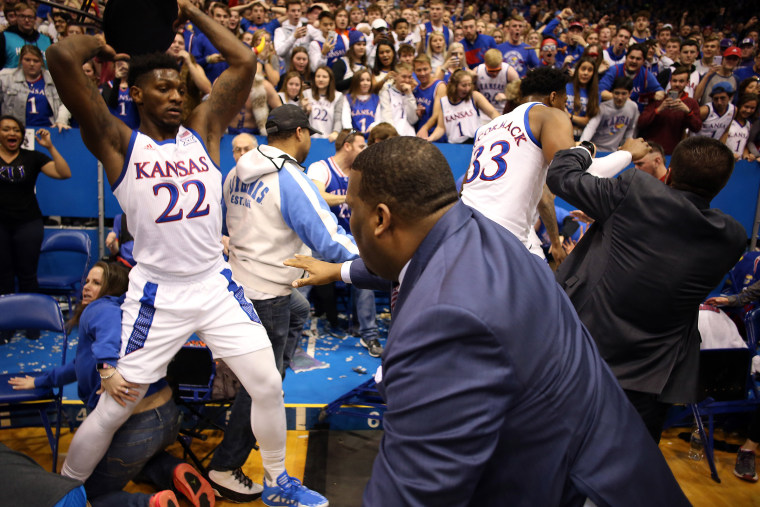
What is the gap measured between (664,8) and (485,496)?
19.9 m

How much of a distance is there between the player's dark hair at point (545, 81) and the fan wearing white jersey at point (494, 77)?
3736mm

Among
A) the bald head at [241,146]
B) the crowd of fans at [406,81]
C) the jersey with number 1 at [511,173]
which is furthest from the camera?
the crowd of fans at [406,81]

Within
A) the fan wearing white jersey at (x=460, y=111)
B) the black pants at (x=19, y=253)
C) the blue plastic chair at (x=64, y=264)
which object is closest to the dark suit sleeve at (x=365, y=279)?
the blue plastic chair at (x=64, y=264)

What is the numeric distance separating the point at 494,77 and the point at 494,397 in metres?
6.62

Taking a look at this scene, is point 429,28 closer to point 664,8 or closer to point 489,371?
point 489,371

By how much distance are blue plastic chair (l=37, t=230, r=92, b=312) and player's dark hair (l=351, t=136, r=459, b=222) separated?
466 cm

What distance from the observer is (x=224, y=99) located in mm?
2906

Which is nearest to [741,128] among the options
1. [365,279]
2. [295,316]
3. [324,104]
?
[324,104]

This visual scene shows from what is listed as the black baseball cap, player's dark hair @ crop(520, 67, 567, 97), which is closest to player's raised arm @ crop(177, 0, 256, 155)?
the black baseball cap

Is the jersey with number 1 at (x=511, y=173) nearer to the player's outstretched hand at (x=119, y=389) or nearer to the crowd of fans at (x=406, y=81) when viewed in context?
the player's outstretched hand at (x=119, y=389)

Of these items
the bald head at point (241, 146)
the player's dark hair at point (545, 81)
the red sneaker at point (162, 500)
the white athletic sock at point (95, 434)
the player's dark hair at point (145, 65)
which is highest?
the player's dark hair at point (545, 81)

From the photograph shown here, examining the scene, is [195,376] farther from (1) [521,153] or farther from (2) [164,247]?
(1) [521,153]

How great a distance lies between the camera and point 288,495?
2996 millimetres

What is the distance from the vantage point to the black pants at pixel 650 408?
8.55 ft
